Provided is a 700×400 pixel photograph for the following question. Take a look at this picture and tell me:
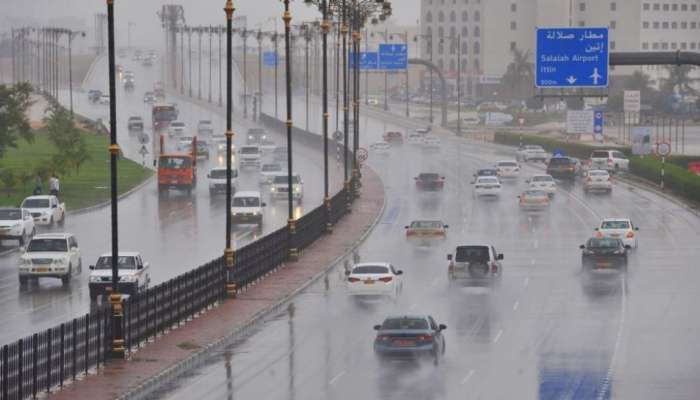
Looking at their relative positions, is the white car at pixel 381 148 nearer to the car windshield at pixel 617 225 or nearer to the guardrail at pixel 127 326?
the car windshield at pixel 617 225

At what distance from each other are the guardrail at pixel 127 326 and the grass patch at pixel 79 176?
3211 centimetres

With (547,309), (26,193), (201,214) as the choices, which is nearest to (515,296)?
(547,309)

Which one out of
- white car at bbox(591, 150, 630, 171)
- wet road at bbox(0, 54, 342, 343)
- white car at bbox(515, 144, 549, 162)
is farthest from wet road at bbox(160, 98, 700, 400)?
white car at bbox(515, 144, 549, 162)

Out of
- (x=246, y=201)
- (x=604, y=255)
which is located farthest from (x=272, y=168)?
(x=604, y=255)

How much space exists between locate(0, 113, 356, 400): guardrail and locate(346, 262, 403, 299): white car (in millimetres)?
3822

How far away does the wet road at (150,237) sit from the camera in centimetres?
4891

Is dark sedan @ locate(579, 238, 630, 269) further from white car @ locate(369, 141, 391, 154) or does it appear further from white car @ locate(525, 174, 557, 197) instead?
white car @ locate(369, 141, 391, 154)

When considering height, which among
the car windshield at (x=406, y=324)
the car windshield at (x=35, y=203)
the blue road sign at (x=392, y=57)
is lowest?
the car windshield at (x=35, y=203)

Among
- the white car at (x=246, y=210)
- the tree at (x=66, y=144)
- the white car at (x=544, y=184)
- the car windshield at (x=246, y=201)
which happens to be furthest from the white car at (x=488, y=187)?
the tree at (x=66, y=144)

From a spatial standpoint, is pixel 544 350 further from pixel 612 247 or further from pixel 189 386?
pixel 612 247

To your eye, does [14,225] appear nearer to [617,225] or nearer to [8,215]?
[8,215]

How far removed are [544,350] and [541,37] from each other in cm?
2752

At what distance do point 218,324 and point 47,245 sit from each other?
13.0m

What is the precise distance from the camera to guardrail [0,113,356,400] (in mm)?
31953
